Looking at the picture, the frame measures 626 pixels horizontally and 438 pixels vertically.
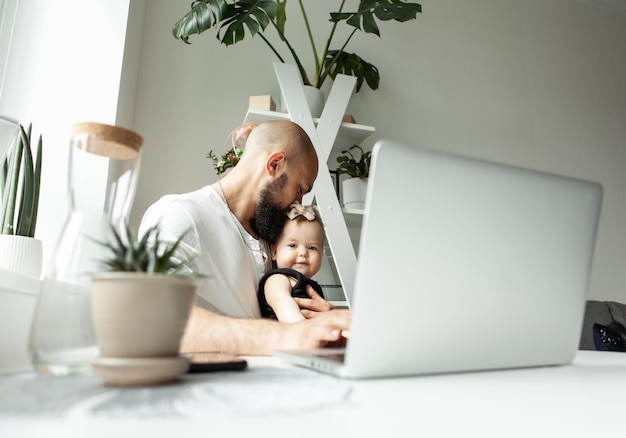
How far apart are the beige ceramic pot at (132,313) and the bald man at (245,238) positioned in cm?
27

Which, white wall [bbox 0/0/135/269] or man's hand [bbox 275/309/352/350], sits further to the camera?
white wall [bbox 0/0/135/269]

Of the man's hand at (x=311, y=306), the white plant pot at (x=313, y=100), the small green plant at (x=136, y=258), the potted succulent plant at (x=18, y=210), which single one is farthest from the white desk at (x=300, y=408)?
the white plant pot at (x=313, y=100)

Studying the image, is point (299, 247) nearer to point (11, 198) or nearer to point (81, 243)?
point (11, 198)

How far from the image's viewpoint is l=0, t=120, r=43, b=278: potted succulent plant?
1.33 meters

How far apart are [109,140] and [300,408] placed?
0.33m

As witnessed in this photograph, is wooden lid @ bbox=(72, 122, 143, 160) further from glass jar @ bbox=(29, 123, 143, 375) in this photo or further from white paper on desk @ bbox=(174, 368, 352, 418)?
white paper on desk @ bbox=(174, 368, 352, 418)

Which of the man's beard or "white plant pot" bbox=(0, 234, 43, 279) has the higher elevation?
the man's beard

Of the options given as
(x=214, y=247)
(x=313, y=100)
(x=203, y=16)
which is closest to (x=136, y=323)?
(x=214, y=247)

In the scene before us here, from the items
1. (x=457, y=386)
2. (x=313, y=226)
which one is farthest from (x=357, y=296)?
(x=313, y=226)

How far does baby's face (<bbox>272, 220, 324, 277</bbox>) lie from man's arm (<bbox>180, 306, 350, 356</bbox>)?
2.25 ft

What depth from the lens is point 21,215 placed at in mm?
1409

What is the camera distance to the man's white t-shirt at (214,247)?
1226 mm

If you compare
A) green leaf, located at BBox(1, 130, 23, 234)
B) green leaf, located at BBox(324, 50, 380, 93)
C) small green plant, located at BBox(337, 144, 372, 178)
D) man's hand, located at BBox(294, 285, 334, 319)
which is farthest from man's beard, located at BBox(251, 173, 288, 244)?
green leaf, located at BBox(324, 50, 380, 93)

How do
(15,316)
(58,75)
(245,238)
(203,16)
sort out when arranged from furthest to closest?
(203,16) < (58,75) < (245,238) < (15,316)
